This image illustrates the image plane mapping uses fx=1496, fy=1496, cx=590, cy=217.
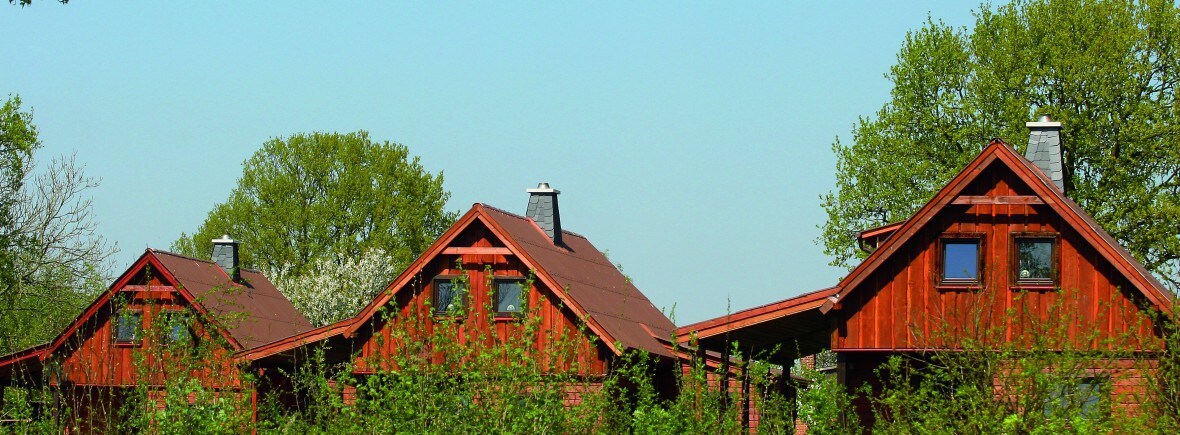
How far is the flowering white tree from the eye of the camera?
56.4 m

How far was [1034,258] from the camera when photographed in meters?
23.8

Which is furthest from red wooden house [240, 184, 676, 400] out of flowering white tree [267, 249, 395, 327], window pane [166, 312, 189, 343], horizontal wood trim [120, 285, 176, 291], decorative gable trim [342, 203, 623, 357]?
flowering white tree [267, 249, 395, 327]

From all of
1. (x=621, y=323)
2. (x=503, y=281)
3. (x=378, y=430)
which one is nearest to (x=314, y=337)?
(x=503, y=281)

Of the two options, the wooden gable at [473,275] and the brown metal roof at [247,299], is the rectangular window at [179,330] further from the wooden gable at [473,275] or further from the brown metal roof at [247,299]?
the brown metal roof at [247,299]

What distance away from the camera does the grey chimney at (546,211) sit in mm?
33188

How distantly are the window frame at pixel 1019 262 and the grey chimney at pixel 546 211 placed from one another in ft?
38.7

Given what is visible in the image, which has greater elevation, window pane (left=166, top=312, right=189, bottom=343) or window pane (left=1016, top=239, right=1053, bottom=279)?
window pane (left=1016, top=239, right=1053, bottom=279)

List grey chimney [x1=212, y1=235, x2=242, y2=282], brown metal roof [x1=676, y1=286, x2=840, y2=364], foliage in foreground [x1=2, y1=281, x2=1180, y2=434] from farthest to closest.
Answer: grey chimney [x1=212, y1=235, x2=242, y2=282] < brown metal roof [x1=676, y1=286, x2=840, y2=364] < foliage in foreground [x1=2, y1=281, x2=1180, y2=434]

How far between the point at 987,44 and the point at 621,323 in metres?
16.7

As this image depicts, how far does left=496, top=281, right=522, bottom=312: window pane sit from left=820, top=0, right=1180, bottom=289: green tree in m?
14.4

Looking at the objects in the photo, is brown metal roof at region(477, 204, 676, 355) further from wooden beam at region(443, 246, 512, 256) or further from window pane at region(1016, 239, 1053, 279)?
window pane at region(1016, 239, 1053, 279)

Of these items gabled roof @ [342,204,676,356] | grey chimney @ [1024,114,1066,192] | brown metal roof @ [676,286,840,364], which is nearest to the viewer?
brown metal roof @ [676,286,840,364]

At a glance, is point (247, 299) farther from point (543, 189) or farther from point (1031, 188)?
point (1031, 188)

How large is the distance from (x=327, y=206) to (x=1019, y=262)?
38754 mm
